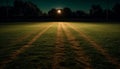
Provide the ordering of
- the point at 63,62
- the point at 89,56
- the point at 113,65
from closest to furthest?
1. the point at 113,65
2. the point at 63,62
3. the point at 89,56

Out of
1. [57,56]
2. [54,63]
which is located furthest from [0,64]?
[57,56]

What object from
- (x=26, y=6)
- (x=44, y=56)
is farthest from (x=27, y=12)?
(x=44, y=56)

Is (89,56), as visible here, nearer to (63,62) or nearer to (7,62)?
(63,62)

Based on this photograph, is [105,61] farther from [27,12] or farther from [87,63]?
[27,12]

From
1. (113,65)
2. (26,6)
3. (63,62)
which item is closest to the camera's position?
(113,65)

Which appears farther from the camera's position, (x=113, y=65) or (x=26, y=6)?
(x=26, y=6)

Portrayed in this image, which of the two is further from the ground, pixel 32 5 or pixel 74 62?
pixel 32 5

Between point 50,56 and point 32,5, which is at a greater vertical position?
point 32,5

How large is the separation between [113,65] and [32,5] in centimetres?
10595

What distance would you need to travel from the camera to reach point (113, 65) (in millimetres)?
5918

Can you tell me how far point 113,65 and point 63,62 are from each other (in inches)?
64.8

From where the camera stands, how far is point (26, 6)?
10500 centimetres

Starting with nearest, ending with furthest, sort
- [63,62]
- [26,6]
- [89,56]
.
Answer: [63,62] → [89,56] → [26,6]

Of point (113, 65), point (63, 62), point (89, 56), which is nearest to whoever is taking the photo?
point (113, 65)
